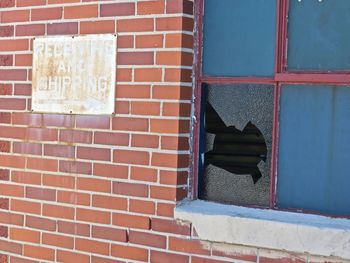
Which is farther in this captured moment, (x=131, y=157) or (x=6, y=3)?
(x=6, y=3)

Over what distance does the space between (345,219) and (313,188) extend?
215mm

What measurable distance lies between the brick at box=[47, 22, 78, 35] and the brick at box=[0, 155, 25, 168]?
0.80 meters

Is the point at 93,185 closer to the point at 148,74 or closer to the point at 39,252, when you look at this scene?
the point at 39,252

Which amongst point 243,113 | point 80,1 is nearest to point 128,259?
point 243,113

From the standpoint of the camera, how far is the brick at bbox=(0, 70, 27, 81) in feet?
12.2

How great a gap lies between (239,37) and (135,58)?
579 millimetres

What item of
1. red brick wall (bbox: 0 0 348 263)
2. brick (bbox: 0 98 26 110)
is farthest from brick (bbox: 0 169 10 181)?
brick (bbox: 0 98 26 110)

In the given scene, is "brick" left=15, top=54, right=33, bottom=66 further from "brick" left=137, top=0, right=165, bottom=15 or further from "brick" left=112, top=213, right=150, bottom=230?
"brick" left=112, top=213, right=150, bottom=230

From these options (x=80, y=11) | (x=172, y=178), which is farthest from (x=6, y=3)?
(x=172, y=178)

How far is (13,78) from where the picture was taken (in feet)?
12.4

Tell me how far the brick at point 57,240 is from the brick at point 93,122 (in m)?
0.67

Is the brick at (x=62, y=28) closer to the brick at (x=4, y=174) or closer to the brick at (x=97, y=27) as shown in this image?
the brick at (x=97, y=27)

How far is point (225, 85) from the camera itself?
324 cm

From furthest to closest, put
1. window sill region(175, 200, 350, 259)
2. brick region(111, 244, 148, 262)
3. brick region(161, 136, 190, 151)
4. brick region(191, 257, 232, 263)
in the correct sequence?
brick region(111, 244, 148, 262) → brick region(161, 136, 190, 151) → brick region(191, 257, 232, 263) → window sill region(175, 200, 350, 259)
